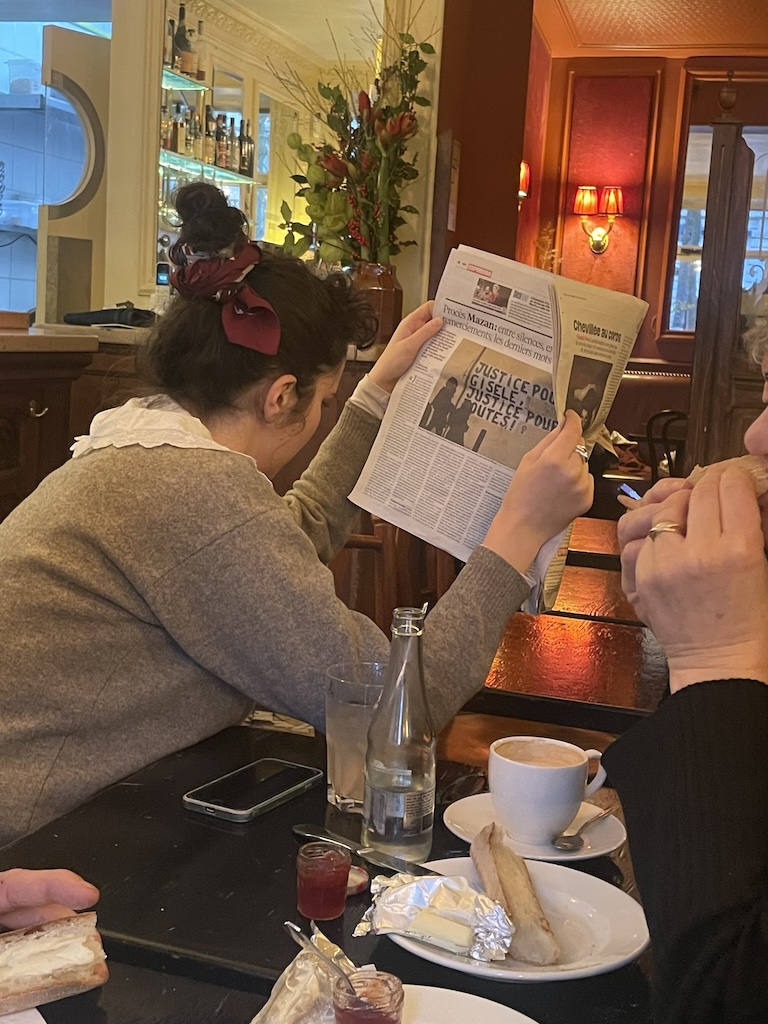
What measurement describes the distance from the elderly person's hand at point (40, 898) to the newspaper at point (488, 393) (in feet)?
1.99

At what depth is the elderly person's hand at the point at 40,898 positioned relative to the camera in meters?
0.78

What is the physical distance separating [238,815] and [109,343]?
294cm

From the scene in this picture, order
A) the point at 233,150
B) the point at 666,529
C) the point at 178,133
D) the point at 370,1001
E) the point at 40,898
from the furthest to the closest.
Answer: the point at 233,150 → the point at 178,133 → the point at 666,529 → the point at 40,898 → the point at 370,1001

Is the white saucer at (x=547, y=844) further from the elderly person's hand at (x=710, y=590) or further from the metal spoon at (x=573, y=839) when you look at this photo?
the elderly person's hand at (x=710, y=590)

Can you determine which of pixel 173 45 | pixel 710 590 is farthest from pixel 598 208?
pixel 710 590

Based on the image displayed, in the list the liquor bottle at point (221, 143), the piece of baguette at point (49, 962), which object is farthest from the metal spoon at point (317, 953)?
the liquor bottle at point (221, 143)

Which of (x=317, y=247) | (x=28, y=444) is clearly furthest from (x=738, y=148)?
(x=28, y=444)

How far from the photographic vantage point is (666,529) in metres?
0.90

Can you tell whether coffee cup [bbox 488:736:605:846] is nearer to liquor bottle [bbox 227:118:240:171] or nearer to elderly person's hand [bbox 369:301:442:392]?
elderly person's hand [bbox 369:301:442:392]

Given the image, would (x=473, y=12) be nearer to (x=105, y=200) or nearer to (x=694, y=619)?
(x=105, y=200)

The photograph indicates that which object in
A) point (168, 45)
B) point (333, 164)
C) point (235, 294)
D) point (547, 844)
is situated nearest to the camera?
point (547, 844)

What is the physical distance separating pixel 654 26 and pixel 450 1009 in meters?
7.47

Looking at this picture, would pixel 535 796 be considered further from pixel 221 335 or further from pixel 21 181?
pixel 21 181

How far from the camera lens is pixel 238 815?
101 cm
